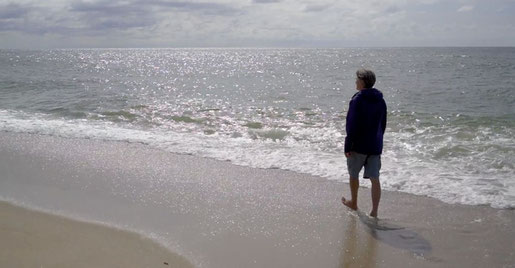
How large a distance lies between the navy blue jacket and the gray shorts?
75 mm

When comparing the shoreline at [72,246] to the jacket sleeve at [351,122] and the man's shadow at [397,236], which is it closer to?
the man's shadow at [397,236]

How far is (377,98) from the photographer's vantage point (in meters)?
4.96

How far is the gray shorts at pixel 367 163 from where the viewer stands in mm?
5164

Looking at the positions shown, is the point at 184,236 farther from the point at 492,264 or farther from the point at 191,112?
the point at 191,112

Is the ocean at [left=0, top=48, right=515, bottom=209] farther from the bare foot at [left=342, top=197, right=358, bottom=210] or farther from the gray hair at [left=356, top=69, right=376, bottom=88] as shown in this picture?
the gray hair at [left=356, top=69, right=376, bottom=88]

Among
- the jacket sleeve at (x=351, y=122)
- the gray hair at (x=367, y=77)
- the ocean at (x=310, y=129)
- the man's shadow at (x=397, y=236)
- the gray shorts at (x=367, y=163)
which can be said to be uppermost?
the gray hair at (x=367, y=77)

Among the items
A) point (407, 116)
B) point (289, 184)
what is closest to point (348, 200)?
point (289, 184)

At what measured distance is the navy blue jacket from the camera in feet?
16.2

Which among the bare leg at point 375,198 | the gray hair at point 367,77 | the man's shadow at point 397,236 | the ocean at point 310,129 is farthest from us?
→ the ocean at point 310,129

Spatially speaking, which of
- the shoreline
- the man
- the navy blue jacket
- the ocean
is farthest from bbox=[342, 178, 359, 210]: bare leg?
the shoreline

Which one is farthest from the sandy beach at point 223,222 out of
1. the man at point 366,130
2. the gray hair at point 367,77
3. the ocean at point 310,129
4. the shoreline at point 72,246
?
the gray hair at point 367,77

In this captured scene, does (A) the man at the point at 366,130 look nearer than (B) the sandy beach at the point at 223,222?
No

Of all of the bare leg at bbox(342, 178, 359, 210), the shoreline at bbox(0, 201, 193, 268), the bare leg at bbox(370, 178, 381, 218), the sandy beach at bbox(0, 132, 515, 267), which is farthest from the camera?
the bare leg at bbox(342, 178, 359, 210)

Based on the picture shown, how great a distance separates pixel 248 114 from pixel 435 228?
984 cm
